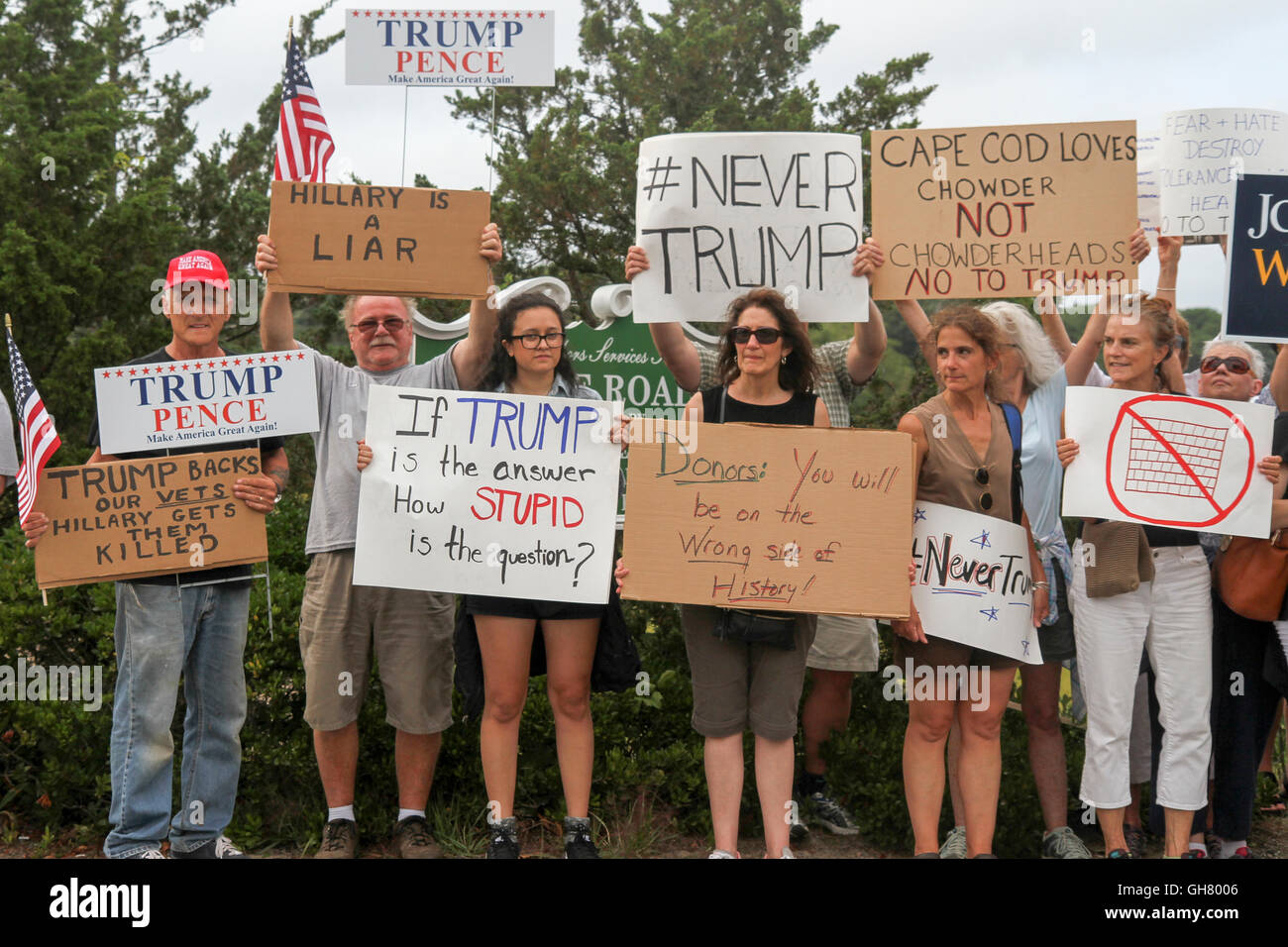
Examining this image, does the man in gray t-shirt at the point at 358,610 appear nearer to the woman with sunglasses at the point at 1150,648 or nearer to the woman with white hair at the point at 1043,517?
the woman with white hair at the point at 1043,517

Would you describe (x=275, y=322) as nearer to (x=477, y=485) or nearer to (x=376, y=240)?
(x=376, y=240)

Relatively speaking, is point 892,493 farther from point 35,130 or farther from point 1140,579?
point 35,130

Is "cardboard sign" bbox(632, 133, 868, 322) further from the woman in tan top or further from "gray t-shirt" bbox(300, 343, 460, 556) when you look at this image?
"gray t-shirt" bbox(300, 343, 460, 556)

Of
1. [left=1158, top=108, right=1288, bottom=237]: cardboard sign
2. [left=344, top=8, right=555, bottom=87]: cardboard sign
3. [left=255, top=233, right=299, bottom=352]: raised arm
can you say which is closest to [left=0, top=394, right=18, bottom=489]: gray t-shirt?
→ [left=255, top=233, right=299, bottom=352]: raised arm

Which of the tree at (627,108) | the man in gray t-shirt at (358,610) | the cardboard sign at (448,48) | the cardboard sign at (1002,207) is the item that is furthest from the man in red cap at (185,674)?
the tree at (627,108)

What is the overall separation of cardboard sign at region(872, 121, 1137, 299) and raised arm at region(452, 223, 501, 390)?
1.49m

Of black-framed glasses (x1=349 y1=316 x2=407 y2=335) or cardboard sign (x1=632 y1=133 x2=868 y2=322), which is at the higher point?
cardboard sign (x1=632 y1=133 x2=868 y2=322)

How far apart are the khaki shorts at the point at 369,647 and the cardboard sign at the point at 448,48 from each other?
240 cm

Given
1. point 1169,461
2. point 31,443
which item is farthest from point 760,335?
point 31,443

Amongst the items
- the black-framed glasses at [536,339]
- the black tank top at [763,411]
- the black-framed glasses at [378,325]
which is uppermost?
the black-framed glasses at [378,325]

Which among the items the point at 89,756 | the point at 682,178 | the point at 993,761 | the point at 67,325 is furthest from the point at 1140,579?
the point at 67,325

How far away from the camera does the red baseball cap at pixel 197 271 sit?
4.58 meters

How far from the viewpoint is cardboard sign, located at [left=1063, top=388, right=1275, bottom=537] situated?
4586mm

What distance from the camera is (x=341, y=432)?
4793mm
